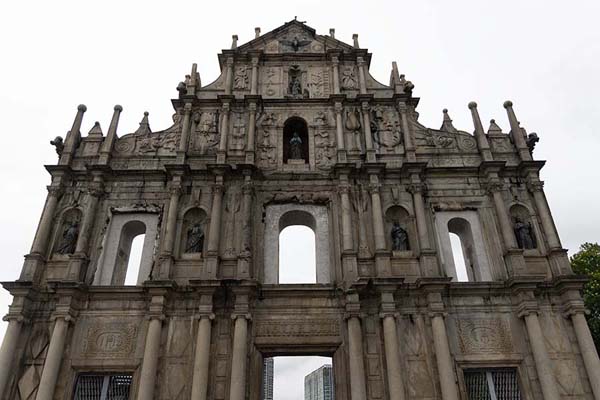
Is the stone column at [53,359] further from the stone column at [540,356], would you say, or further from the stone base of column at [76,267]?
the stone column at [540,356]

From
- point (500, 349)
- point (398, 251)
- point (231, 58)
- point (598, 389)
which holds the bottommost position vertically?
point (598, 389)

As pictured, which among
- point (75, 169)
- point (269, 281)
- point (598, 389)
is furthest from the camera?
point (75, 169)

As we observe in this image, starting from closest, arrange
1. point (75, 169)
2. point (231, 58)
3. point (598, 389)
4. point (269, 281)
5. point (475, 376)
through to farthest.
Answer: point (598, 389)
point (475, 376)
point (269, 281)
point (75, 169)
point (231, 58)

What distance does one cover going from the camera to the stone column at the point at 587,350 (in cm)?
1055

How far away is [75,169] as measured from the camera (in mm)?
14070

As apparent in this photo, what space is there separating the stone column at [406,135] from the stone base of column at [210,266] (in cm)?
635

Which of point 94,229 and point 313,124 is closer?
point 94,229

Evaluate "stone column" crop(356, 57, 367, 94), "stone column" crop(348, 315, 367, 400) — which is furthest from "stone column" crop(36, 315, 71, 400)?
"stone column" crop(356, 57, 367, 94)

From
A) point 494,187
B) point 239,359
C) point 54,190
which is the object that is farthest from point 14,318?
point 494,187

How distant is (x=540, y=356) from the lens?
35.4 feet

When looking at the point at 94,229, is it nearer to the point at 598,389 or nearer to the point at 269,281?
the point at 269,281

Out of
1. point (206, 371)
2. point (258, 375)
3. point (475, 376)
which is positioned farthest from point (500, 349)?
point (206, 371)

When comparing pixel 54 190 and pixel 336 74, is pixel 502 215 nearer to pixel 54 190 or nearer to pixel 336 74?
pixel 336 74

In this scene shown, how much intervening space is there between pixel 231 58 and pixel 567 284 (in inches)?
497
